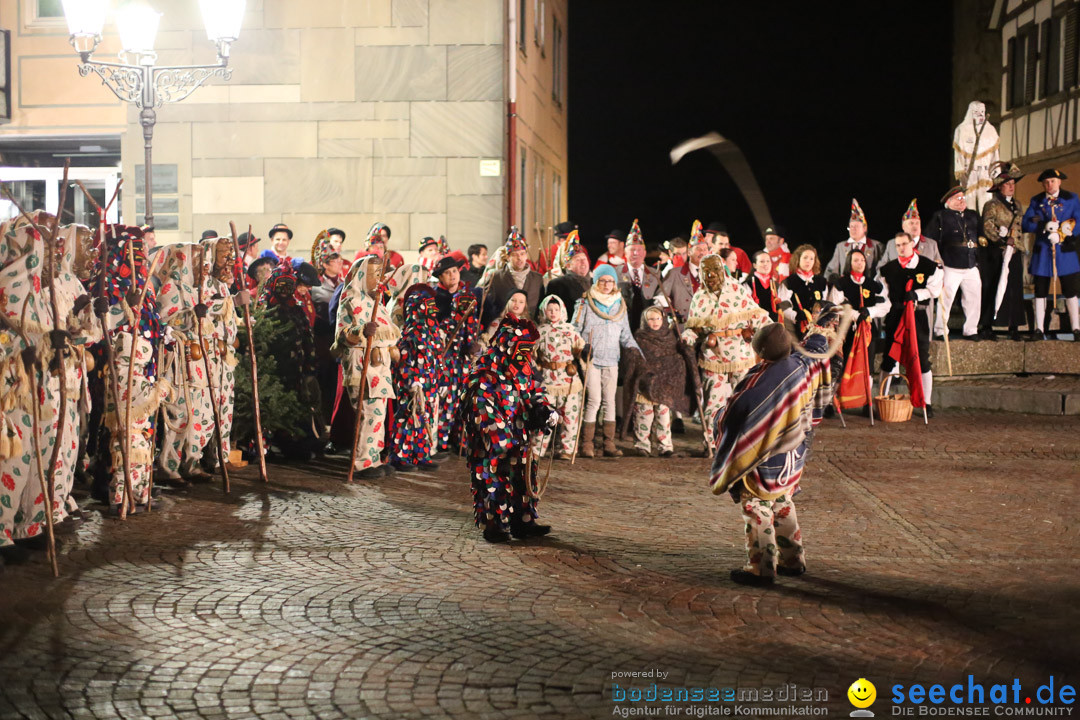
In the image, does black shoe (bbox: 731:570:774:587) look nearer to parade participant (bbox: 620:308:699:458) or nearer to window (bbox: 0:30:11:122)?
parade participant (bbox: 620:308:699:458)

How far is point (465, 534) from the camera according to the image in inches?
345

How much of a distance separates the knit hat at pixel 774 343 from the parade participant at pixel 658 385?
533 cm

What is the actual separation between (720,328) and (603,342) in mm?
1177

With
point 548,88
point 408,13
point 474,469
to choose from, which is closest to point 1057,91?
point 548,88

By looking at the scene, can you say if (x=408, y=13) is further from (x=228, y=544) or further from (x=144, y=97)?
(x=228, y=544)

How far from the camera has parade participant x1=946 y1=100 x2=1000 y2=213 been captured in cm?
1878

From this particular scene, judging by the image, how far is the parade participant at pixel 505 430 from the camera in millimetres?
8508

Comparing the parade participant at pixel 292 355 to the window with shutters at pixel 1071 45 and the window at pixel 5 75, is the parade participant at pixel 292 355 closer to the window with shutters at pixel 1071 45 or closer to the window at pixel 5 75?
the window at pixel 5 75

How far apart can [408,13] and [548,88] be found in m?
8.83

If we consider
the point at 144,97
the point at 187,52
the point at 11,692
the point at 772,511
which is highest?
the point at 187,52

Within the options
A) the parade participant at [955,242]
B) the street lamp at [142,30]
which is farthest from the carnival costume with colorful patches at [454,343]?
the parade participant at [955,242]

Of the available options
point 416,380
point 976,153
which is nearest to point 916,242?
point 976,153

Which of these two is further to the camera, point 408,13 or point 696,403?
point 408,13

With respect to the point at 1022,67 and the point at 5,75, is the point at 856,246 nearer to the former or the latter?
the point at 5,75
